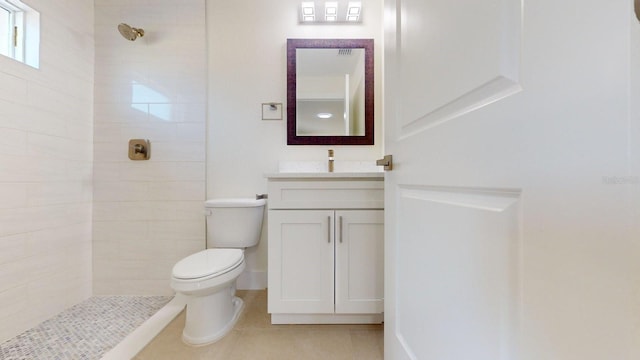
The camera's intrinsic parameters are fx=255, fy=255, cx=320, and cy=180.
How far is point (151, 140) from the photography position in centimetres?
188

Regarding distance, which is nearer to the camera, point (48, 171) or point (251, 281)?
point (48, 171)

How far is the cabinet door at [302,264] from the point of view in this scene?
137 cm

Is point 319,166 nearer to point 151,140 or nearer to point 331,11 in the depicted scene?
point 331,11

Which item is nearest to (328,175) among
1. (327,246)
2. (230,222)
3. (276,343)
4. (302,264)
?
(327,246)

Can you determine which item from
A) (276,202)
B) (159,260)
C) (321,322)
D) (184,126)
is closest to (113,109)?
(184,126)

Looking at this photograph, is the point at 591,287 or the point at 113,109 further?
the point at 113,109

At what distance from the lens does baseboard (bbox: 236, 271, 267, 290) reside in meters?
1.92

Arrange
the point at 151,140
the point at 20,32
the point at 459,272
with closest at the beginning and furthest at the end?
1. the point at 459,272
2. the point at 20,32
3. the point at 151,140

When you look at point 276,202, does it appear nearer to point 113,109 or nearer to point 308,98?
point 308,98

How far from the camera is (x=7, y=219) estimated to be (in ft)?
4.46

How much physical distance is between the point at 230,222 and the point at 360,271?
0.88 m

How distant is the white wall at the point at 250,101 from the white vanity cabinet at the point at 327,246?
0.57 meters

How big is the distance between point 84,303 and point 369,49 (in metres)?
2.68

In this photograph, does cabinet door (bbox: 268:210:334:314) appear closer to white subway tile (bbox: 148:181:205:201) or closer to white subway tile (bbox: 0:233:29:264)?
white subway tile (bbox: 148:181:205:201)
